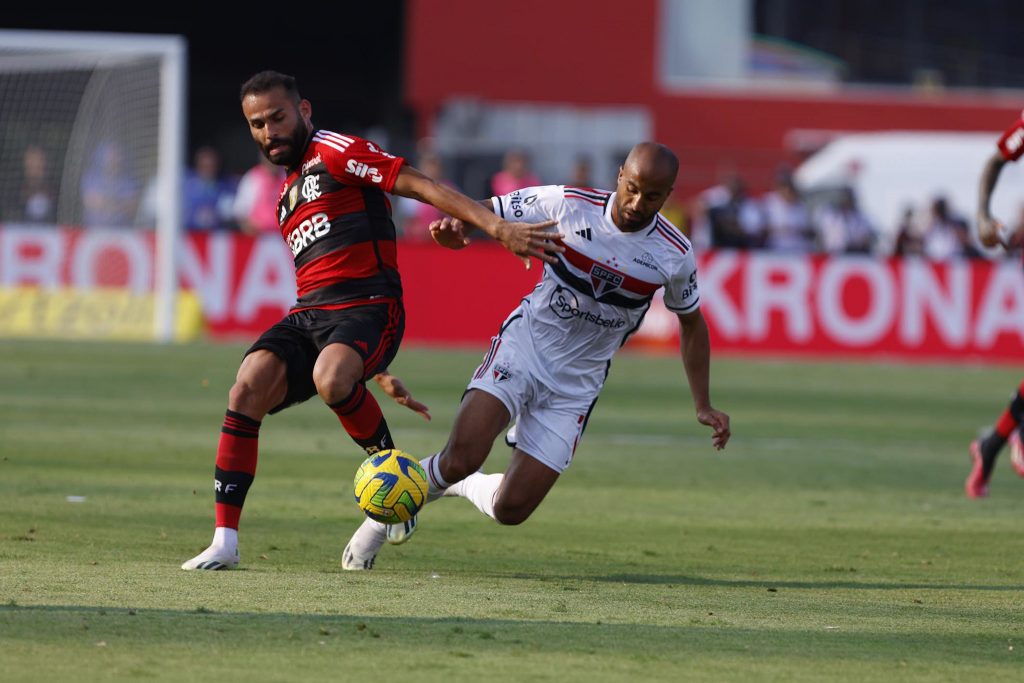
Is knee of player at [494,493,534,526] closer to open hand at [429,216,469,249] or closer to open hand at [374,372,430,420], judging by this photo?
open hand at [374,372,430,420]

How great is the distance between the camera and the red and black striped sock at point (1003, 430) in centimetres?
999

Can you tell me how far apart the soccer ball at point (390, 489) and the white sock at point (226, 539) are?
53cm

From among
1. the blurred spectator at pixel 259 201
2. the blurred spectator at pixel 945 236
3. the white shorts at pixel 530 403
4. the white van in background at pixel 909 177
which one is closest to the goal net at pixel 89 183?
the blurred spectator at pixel 259 201

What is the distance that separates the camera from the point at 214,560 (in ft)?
22.1

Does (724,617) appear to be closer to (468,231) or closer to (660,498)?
(468,231)

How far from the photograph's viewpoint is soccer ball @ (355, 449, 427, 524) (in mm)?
6797

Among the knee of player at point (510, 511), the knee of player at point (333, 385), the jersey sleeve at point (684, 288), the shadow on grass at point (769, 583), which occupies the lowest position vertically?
the shadow on grass at point (769, 583)

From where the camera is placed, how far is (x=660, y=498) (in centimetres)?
984

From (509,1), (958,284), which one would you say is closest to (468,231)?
(958,284)

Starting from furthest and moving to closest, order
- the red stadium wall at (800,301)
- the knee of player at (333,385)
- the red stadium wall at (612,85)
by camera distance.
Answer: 1. the red stadium wall at (612,85)
2. the red stadium wall at (800,301)
3. the knee of player at (333,385)

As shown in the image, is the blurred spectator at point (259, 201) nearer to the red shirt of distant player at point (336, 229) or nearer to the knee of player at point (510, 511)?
the red shirt of distant player at point (336, 229)

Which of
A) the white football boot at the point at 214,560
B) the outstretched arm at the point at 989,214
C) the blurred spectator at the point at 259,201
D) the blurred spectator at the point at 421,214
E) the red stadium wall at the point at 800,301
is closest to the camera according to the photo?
the white football boot at the point at 214,560

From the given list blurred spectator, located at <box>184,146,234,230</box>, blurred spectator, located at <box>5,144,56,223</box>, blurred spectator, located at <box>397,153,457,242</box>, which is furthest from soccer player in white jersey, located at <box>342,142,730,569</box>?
blurred spectator, located at <box>184,146,234,230</box>

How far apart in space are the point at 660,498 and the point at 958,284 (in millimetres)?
12921
